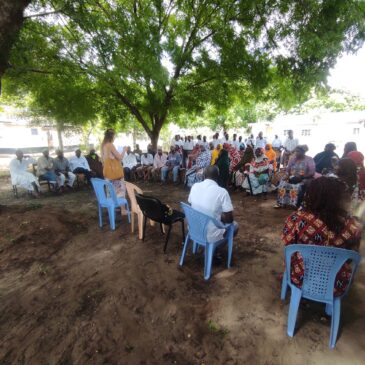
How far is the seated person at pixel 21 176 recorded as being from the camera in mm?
7734

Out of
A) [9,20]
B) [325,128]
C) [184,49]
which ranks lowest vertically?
[325,128]

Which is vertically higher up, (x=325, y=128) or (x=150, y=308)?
(x=325, y=128)

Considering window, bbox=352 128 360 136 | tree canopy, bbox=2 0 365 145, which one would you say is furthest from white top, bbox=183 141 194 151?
window, bbox=352 128 360 136

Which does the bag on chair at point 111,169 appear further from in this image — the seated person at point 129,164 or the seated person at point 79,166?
the seated person at point 129,164

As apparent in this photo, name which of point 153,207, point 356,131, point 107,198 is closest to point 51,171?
point 107,198

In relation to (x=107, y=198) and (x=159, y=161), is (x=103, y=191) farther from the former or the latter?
(x=159, y=161)

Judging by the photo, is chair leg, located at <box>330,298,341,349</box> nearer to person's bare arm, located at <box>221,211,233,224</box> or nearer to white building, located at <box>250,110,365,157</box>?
person's bare arm, located at <box>221,211,233,224</box>

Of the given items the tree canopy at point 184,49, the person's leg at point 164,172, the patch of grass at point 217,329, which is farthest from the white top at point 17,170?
the patch of grass at point 217,329

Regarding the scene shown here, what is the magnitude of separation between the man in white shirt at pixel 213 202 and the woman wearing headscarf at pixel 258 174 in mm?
4081

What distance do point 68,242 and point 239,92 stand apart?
29.2 ft

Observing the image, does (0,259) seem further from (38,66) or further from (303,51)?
(303,51)

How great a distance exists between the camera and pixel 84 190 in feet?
28.5

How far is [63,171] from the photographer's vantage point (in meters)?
8.69

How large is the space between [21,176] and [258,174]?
7225 mm
